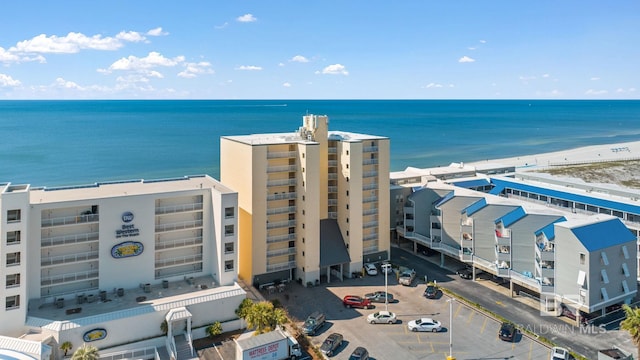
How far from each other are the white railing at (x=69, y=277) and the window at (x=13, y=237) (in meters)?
5.31

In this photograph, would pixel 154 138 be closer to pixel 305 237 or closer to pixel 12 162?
pixel 12 162

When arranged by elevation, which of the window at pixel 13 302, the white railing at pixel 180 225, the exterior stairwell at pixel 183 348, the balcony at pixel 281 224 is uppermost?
the white railing at pixel 180 225

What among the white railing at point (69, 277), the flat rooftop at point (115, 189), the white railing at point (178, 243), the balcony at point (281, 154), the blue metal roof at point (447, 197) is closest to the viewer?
the white railing at point (69, 277)

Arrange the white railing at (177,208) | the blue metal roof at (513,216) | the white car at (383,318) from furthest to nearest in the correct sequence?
the blue metal roof at (513,216)
the white railing at (177,208)
the white car at (383,318)

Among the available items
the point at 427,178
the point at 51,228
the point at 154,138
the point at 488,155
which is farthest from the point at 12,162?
the point at 488,155

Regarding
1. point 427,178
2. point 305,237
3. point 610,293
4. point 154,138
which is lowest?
point 610,293

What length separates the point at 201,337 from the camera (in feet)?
130

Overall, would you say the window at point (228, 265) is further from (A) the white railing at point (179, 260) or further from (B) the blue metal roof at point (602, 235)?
(B) the blue metal roof at point (602, 235)

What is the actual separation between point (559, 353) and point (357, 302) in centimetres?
1758

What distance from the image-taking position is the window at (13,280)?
3562 centimetres

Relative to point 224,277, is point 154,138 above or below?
above

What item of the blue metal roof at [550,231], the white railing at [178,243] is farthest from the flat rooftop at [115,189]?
the blue metal roof at [550,231]

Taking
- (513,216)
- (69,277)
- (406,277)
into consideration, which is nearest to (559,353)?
(513,216)

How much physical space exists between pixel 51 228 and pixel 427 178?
154 ft
